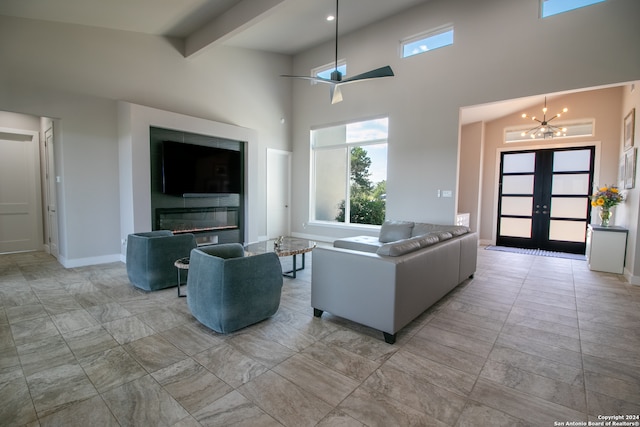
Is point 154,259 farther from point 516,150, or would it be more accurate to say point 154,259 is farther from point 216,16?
point 516,150

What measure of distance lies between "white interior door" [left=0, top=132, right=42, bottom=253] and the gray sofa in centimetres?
629

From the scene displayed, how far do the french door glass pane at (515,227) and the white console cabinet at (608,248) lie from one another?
7.26 ft

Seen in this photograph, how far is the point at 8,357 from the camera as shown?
2203 millimetres

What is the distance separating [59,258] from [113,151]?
2032 millimetres

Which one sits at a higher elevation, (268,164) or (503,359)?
(268,164)

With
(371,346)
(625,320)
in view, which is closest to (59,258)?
(371,346)

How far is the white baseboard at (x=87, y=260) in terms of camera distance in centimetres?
467

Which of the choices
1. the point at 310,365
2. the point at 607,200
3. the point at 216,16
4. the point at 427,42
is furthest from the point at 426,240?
the point at 216,16

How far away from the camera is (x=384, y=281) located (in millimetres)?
2420

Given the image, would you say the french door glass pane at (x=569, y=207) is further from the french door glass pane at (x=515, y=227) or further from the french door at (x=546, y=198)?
the french door glass pane at (x=515, y=227)

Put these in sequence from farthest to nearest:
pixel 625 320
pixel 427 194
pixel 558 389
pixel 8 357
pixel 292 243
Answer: pixel 427 194, pixel 292 243, pixel 625 320, pixel 8 357, pixel 558 389

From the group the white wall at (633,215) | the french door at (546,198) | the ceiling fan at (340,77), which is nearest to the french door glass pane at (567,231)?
the french door at (546,198)

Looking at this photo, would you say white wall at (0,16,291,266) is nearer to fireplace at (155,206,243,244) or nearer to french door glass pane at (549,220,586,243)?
fireplace at (155,206,243,244)

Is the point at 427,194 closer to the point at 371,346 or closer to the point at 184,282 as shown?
the point at 371,346
